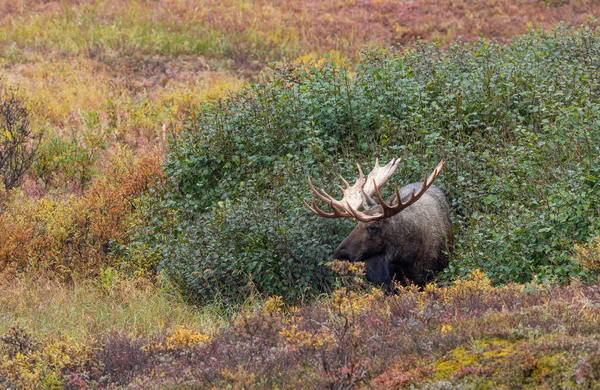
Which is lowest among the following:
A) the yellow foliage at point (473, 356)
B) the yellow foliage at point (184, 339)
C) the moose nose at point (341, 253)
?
the yellow foliage at point (184, 339)

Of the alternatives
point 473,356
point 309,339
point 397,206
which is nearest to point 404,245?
point 397,206

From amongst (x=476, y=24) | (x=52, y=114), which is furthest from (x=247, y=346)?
(x=476, y=24)

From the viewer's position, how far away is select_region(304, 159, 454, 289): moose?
8594mm

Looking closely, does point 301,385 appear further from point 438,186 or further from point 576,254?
point 438,186

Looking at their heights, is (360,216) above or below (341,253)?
above

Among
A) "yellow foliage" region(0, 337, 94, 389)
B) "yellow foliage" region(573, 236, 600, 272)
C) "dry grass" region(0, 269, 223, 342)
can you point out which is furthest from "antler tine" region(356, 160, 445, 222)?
"yellow foliage" region(0, 337, 94, 389)

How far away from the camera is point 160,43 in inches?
862

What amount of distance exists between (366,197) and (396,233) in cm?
55

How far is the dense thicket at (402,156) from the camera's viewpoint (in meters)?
8.45

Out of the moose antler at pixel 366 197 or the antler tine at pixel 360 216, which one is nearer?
the moose antler at pixel 366 197

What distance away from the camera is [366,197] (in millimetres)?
9031

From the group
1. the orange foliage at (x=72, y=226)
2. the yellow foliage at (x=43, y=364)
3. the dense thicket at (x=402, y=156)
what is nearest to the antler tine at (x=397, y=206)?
the dense thicket at (x=402, y=156)

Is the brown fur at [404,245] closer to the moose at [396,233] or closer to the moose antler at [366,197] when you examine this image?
the moose at [396,233]

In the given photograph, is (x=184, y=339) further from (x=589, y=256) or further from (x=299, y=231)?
(x=589, y=256)
